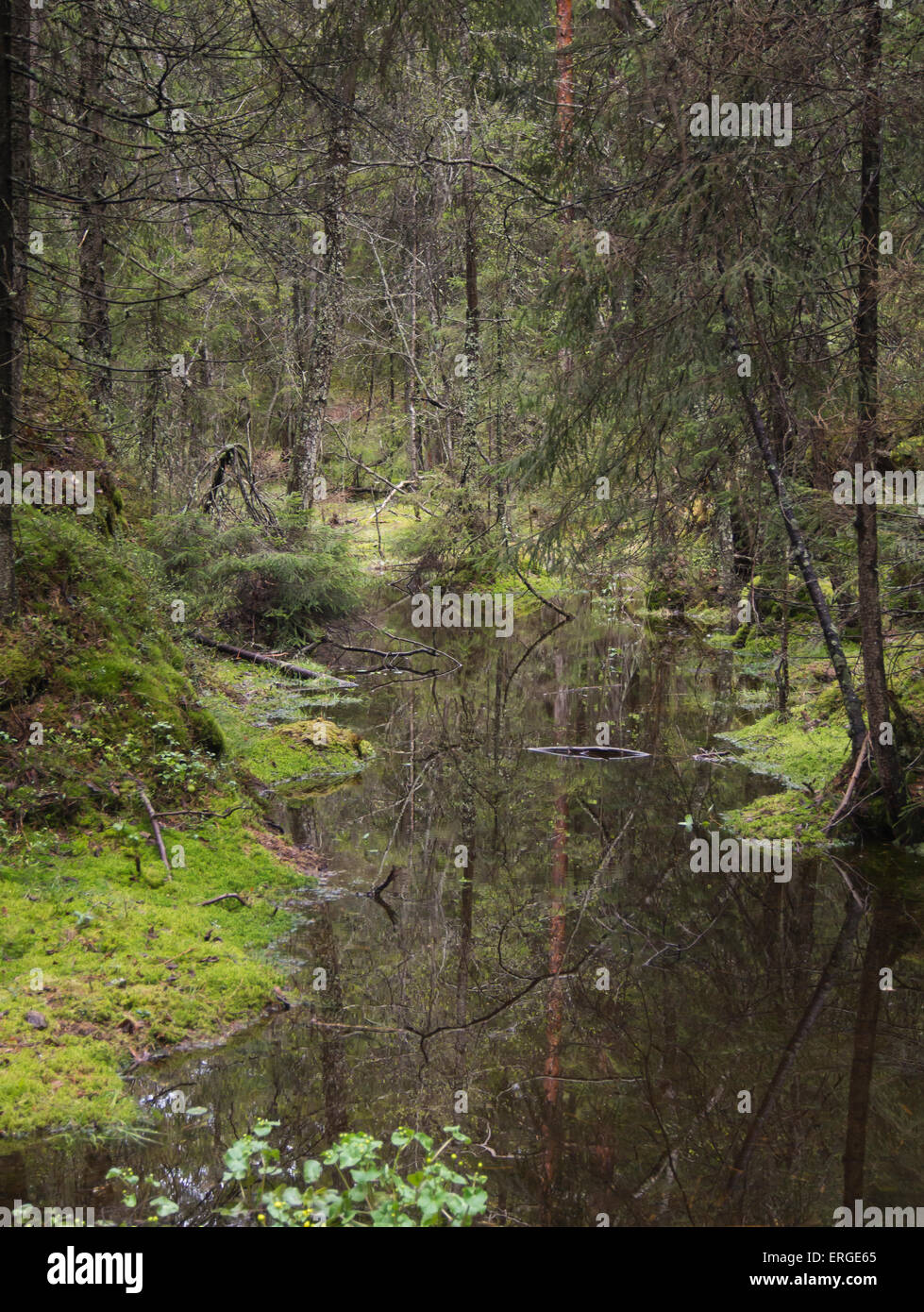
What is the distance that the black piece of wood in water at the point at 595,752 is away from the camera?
11.4 metres

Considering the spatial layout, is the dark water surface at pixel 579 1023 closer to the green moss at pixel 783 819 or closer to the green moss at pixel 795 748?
the green moss at pixel 783 819

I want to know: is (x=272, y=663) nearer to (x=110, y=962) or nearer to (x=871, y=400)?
(x=110, y=962)

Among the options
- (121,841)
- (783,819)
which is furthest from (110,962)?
(783,819)

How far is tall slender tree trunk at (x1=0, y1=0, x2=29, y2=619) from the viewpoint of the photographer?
19.5 ft

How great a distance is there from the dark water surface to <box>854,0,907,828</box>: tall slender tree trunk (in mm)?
865

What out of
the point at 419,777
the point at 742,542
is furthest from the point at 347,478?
the point at 419,777

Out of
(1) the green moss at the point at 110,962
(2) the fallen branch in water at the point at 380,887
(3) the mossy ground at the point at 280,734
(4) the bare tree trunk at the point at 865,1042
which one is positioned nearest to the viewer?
(4) the bare tree trunk at the point at 865,1042

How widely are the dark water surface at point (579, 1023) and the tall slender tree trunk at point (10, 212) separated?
3.57 meters

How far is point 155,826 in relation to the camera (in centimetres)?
666

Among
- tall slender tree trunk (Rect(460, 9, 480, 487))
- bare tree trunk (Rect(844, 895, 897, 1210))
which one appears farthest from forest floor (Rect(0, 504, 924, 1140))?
tall slender tree trunk (Rect(460, 9, 480, 487))

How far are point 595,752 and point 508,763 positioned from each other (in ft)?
3.70

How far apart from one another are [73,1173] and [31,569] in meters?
4.46

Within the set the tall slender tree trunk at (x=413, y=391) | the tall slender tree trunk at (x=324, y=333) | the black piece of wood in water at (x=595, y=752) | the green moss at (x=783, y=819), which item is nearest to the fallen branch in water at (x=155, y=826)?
the green moss at (x=783, y=819)

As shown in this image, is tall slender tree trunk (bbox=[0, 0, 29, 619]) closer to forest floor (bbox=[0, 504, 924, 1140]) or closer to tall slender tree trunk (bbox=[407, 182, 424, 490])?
forest floor (bbox=[0, 504, 924, 1140])
